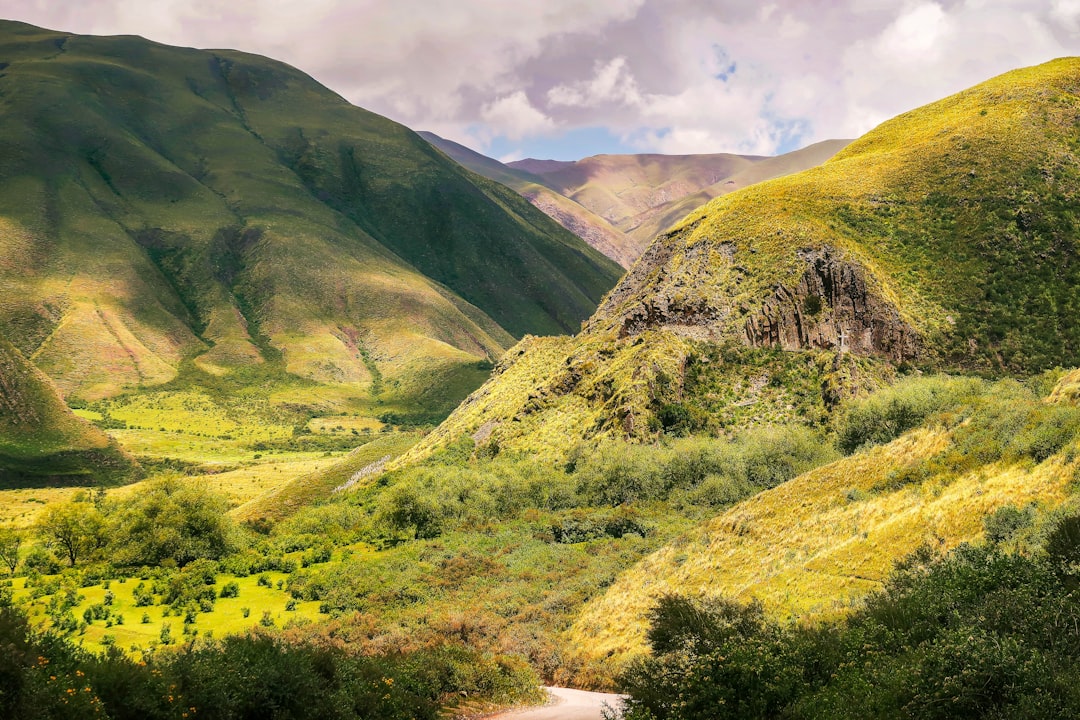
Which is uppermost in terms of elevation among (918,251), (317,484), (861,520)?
(918,251)

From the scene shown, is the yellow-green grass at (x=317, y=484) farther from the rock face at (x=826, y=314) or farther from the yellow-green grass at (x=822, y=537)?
the yellow-green grass at (x=822, y=537)

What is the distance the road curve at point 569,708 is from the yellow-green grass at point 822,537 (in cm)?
278

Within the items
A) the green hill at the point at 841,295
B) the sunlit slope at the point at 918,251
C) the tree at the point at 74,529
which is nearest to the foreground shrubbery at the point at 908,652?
the green hill at the point at 841,295

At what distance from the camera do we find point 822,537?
3234 cm

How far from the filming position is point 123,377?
18500 cm

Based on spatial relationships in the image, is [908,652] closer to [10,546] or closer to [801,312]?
[801,312]

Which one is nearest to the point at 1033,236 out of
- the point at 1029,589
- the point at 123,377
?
the point at 1029,589

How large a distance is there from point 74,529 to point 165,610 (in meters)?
19.4

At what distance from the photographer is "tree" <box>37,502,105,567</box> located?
187ft

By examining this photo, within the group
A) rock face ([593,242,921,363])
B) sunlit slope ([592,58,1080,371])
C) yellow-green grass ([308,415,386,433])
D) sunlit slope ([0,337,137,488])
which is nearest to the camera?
sunlit slope ([592,58,1080,371])

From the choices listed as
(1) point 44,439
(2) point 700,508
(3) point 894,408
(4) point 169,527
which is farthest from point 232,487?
(3) point 894,408

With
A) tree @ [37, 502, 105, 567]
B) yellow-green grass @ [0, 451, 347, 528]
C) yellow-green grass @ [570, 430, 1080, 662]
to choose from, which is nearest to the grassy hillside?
yellow-green grass @ [570, 430, 1080, 662]

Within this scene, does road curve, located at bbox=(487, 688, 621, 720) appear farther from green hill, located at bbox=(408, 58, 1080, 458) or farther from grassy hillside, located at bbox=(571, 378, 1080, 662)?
green hill, located at bbox=(408, 58, 1080, 458)

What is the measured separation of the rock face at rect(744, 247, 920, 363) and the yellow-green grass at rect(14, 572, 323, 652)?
54.9 metres
